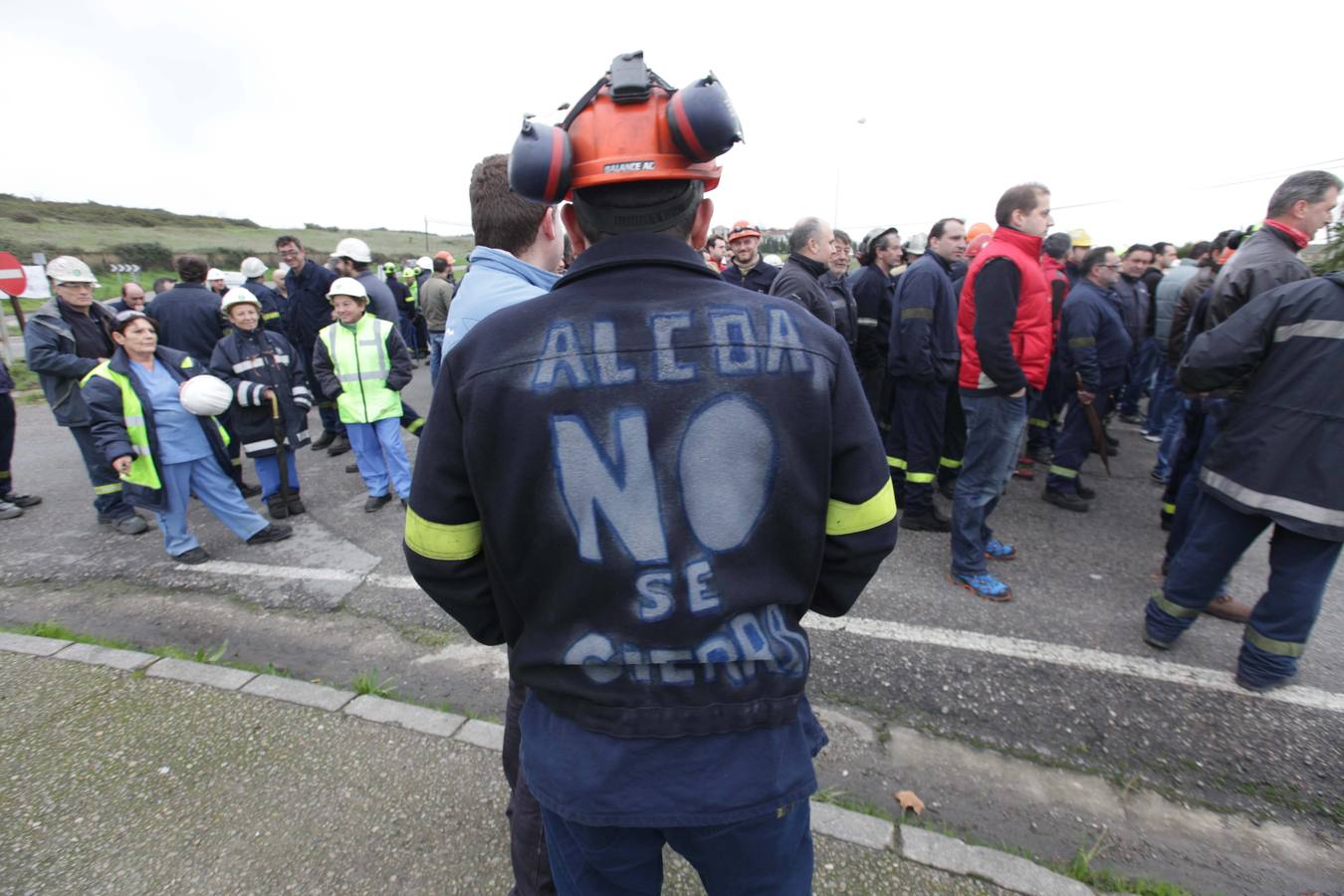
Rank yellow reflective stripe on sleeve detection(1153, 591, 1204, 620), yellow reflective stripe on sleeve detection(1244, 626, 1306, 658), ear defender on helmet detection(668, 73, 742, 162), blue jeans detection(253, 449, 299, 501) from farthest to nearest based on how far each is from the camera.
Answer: blue jeans detection(253, 449, 299, 501)
yellow reflective stripe on sleeve detection(1153, 591, 1204, 620)
yellow reflective stripe on sleeve detection(1244, 626, 1306, 658)
ear defender on helmet detection(668, 73, 742, 162)

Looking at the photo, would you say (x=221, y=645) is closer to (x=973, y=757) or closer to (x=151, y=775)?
(x=151, y=775)

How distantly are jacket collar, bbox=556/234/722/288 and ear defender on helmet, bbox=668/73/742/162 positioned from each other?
5.9 inches

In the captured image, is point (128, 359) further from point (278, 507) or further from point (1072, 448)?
point (1072, 448)

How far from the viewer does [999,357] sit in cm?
359

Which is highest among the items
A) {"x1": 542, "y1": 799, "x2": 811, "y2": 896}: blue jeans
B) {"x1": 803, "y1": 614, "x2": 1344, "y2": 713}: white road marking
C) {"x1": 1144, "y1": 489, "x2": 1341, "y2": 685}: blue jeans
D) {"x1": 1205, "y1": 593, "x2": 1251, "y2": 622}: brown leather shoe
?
{"x1": 542, "y1": 799, "x2": 811, "y2": 896}: blue jeans

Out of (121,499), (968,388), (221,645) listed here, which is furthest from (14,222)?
(968,388)

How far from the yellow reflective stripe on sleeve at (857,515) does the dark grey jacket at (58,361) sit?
6.27 m

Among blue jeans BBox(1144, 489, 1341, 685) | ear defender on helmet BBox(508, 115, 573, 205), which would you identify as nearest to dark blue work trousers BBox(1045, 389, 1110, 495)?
blue jeans BBox(1144, 489, 1341, 685)

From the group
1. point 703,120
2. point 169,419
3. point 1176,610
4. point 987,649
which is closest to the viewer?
point 703,120

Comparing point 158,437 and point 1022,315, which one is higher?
point 1022,315

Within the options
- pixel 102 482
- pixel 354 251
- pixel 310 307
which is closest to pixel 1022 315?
pixel 354 251

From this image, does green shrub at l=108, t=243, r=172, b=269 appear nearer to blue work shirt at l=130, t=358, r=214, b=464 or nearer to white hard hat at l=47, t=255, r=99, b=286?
white hard hat at l=47, t=255, r=99, b=286

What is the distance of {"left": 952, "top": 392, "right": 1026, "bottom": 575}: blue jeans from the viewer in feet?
12.3

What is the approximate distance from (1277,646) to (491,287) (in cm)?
362
